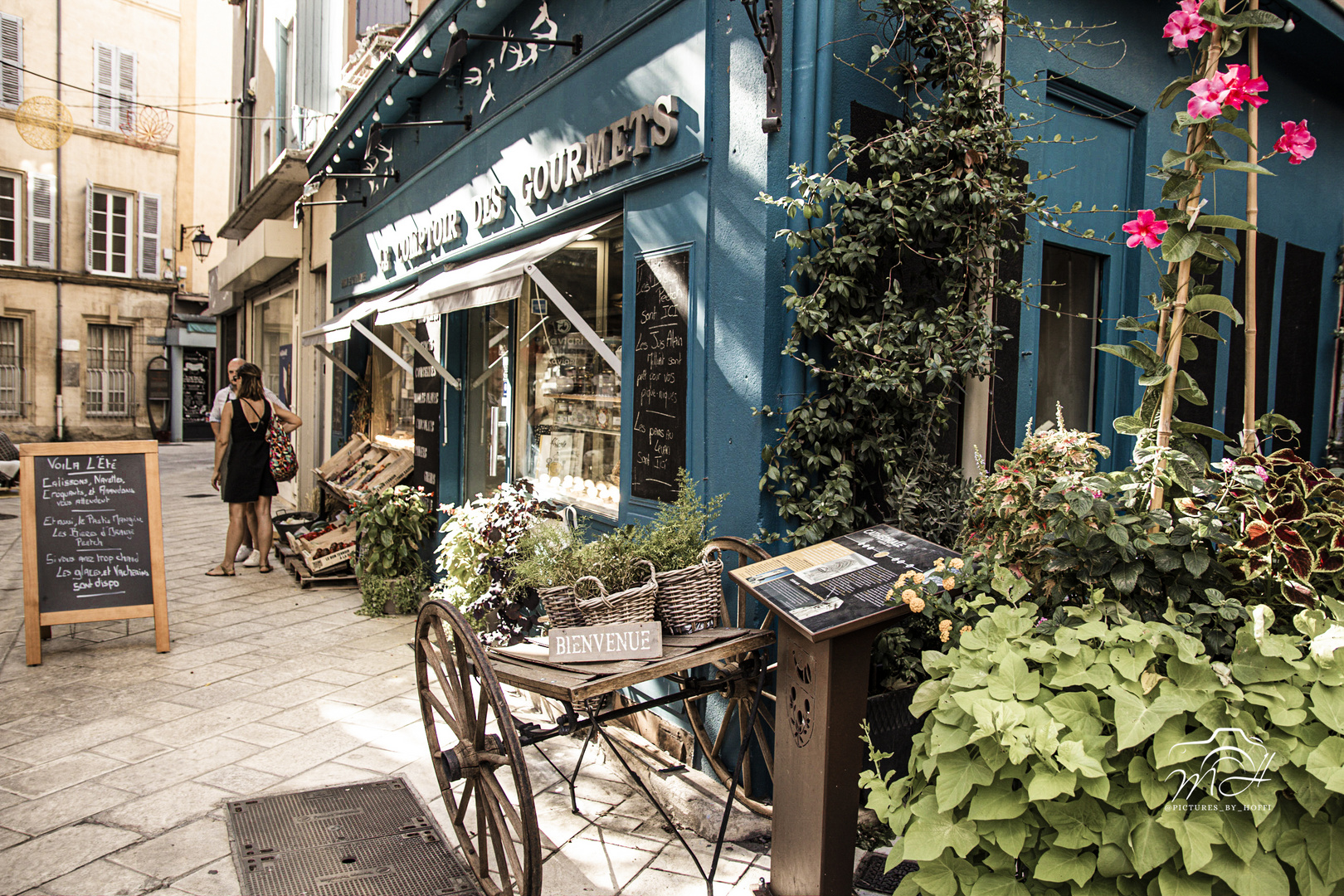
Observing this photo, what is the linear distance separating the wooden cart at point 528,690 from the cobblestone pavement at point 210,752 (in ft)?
1.03

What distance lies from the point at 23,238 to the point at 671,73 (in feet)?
77.9

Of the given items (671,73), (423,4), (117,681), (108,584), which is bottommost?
(117,681)

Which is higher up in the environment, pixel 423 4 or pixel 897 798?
pixel 423 4

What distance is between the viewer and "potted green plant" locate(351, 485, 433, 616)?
6273 millimetres

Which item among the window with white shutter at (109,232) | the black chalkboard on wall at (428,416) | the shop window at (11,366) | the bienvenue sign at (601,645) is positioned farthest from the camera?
the window with white shutter at (109,232)

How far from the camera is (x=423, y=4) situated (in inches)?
289

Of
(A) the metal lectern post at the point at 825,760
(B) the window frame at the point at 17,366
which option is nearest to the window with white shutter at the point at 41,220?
(B) the window frame at the point at 17,366

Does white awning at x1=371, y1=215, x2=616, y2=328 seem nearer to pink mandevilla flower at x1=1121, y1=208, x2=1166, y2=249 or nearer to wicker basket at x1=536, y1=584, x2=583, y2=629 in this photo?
wicker basket at x1=536, y1=584, x2=583, y2=629

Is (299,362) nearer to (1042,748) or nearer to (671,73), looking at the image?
(671,73)

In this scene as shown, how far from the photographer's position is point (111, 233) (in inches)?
877

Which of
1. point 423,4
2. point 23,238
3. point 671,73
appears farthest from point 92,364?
point 671,73

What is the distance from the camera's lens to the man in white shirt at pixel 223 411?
7.37 m

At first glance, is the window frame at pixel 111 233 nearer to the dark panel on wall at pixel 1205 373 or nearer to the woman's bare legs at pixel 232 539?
the woman's bare legs at pixel 232 539

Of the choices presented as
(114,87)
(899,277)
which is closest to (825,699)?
(899,277)
